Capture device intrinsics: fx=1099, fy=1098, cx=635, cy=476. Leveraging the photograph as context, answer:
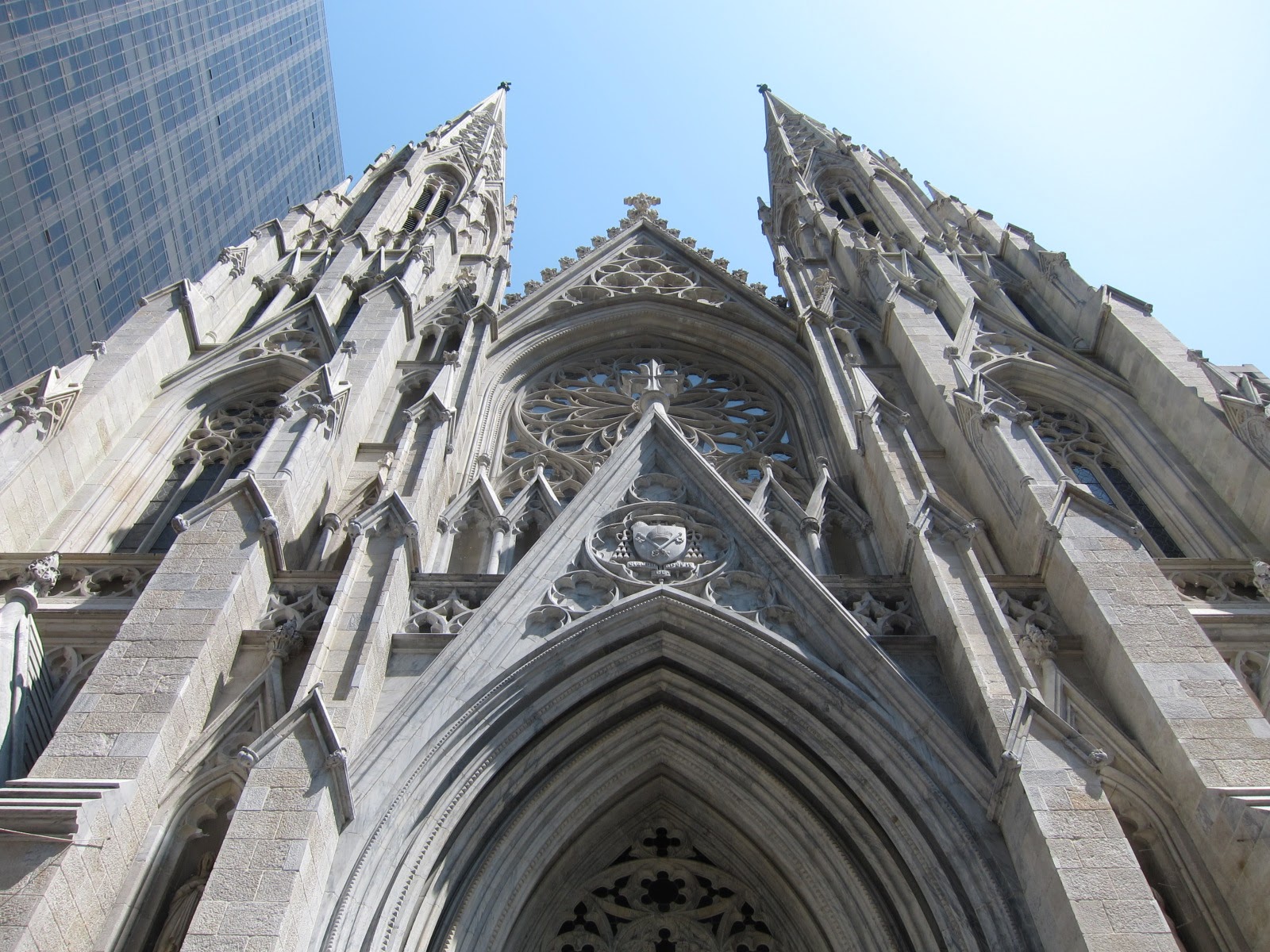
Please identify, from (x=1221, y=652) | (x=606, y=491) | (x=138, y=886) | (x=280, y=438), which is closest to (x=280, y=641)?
(x=138, y=886)

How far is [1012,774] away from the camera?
26.9 ft

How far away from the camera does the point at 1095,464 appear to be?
49.4 feet

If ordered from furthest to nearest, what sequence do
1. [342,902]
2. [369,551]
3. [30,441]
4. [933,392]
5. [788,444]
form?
[788,444] < [933,392] < [30,441] < [369,551] < [342,902]

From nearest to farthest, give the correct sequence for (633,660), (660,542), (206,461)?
1. (633,660)
2. (660,542)
3. (206,461)

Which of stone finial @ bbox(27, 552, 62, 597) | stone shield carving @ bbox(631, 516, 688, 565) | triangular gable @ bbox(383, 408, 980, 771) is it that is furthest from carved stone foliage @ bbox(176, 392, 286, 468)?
stone shield carving @ bbox(631, 516, 688, 565)

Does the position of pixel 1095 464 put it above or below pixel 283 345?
below

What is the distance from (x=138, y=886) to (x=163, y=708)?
1.31m

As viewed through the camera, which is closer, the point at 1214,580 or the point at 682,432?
the point at 1214,580

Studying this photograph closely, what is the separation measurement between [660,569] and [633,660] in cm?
122

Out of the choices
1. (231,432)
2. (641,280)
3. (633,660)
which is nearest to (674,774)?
(633,660)

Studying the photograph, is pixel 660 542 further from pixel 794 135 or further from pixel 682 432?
pixel 794 135

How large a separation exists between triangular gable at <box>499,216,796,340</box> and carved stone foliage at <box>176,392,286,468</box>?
4.53 metres

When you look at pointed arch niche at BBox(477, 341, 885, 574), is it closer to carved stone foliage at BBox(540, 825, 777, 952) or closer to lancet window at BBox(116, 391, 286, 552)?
lancet window at BBox(116, 391, 286, 552)

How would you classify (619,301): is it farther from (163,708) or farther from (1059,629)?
(163,708)
